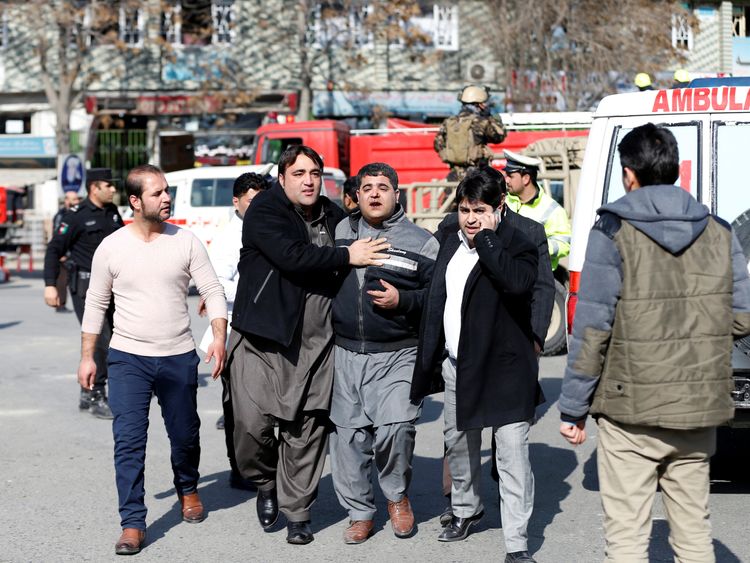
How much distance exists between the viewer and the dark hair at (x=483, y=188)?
5.43 metres

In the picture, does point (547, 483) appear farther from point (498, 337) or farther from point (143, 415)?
point (143, 415)

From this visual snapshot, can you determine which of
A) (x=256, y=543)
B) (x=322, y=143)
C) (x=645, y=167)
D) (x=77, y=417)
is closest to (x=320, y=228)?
(x=256, y=543)

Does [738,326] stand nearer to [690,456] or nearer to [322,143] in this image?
[690,456]

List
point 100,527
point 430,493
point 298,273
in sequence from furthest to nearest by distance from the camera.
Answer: point 430,493, point 100,527, point 298,273

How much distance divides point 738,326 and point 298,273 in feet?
7.20

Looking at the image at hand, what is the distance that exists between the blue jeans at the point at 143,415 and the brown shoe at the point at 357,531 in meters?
0.90

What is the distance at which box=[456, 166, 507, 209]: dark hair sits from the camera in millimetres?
5426

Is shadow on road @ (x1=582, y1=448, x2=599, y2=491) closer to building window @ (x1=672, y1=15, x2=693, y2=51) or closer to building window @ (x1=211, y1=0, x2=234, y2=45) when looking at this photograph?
building window @ (x1=672, y1=15, x2=693, y2=51)

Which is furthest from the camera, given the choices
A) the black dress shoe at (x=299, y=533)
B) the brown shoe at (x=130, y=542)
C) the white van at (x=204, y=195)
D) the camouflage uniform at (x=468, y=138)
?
the white van at (x=204, y=195)

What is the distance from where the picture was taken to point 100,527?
6.10 meters

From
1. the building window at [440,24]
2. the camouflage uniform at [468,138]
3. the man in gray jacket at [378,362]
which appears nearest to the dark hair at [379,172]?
the man in gray jacket at [378,362]

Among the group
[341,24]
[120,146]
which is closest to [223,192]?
[341,24]

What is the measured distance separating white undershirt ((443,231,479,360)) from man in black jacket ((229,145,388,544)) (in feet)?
1.26

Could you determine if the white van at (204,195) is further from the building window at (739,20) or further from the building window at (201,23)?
the building window at (739,20)
